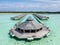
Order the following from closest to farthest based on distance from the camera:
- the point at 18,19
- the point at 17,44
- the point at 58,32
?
the point at 17,44 < the point at 58,32 < the point at 18,19

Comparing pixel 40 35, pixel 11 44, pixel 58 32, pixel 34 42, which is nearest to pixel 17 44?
pixel 11 44

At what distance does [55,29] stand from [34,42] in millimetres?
7131

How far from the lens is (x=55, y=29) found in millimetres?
27125

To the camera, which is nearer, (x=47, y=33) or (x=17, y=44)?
(x=17, y=44)

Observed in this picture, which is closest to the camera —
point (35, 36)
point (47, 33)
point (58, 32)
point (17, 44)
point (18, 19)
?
point (17, 44)

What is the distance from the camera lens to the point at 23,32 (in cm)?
2342

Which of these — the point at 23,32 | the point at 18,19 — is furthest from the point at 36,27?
the point at 18,19

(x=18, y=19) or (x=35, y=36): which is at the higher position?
(x=35, y=36)

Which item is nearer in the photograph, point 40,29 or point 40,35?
point 40,35

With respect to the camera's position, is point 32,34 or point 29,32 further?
point 29,32

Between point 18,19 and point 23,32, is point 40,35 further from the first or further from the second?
point 18,19

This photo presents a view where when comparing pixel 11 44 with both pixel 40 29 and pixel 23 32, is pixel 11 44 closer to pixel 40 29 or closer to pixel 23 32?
pixel 23 32

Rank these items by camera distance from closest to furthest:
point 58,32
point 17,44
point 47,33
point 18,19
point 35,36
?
point 17,44 → point 35,36 → point 47,33 → point 58,32 → point 18,19

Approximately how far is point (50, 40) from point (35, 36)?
90.7 inches
